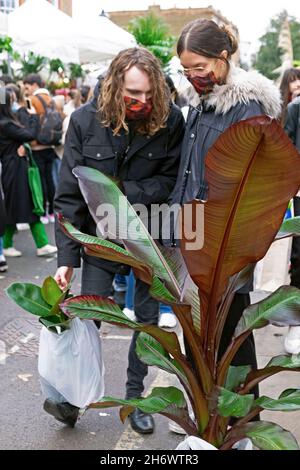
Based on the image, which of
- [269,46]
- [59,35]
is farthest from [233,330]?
[269,46]

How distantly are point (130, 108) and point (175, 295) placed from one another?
3.60 ft

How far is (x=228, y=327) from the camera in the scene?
3.00 meters

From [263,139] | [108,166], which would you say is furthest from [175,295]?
[108,166]

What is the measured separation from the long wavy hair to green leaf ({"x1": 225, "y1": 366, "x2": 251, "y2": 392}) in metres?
1.28

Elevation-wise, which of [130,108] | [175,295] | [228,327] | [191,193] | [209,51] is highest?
[209,51]

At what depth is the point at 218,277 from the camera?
2203mm

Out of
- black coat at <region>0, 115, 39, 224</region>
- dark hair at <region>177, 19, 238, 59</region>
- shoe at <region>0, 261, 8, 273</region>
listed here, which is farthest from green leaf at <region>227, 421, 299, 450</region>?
black coat at <region>0, 115, 39, 224</region>

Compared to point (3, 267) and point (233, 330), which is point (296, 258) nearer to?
point (233, 330)

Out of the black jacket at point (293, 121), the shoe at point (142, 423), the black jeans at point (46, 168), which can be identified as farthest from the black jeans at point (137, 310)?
the black jeans at point (46, 168)

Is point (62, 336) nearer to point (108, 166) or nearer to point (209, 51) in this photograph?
point (108, 166)

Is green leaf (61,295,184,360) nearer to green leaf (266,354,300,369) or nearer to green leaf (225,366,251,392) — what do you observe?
green leaf (225,366,251,392)

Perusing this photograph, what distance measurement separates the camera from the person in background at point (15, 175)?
7.19 m

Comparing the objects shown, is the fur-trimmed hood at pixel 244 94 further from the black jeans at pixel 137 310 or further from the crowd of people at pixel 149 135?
the black jeans at pixel 137 310
